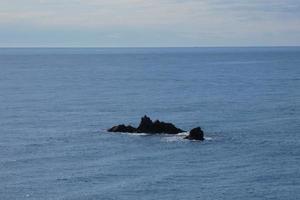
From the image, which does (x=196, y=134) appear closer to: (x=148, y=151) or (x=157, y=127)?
(x=157, y=127)

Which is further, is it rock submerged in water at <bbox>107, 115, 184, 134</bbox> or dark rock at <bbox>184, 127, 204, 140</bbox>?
rock submerged in water at <bbox>107, 115, 184, 134</bbox>

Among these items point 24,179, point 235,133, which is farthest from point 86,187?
point 235,133

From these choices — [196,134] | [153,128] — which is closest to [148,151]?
[196,134]

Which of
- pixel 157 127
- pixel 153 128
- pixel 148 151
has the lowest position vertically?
pixel 148 151

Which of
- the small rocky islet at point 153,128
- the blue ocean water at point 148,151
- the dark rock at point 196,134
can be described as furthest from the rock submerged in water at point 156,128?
the dark rock at point 196,134

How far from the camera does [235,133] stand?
9944 centimetres

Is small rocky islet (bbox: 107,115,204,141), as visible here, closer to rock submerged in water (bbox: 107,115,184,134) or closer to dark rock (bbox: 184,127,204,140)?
rock submerged in water (bbox: 107,115,184,134)

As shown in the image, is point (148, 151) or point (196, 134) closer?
point (148, 151)

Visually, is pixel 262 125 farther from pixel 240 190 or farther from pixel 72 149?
pixel 240 190

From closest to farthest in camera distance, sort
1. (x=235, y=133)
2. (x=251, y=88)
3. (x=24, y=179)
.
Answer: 1. (x=24, y=179)
2. (x=235, y=133)
3. (x=251, y=88)

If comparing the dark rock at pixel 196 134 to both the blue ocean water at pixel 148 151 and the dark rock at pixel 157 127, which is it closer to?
the blue ocean water at pixel 148 151

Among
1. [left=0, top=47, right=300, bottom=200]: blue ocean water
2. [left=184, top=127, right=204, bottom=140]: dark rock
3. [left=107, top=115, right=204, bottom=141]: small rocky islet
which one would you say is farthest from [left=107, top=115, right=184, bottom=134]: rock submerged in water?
[left=184, top=127, right=204, bottom=140]: dark rock

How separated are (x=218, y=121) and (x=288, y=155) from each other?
3025 cm

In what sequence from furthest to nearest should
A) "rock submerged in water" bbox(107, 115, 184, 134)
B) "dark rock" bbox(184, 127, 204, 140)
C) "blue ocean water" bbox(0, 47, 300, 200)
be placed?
1. "rock submerged in water" bbox(107, 115, 184, 134)
2. "dark rock" bbox(184, 127, 204, 140)
3. "blue ocean water" bbox(0, 47, 300, 200)
